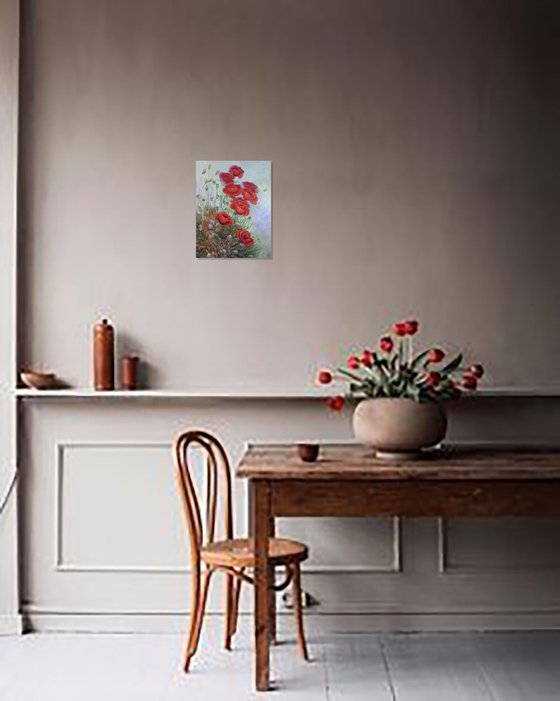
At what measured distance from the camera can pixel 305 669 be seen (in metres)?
4.23

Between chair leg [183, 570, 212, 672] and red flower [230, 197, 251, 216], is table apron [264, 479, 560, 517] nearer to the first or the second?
chair leg [183, 570, 212, 672]

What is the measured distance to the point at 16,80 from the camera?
15.8 feet

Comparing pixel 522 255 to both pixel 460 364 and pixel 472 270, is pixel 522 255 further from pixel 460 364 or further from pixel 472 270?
pixel 460 364

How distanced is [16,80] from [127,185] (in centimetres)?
62

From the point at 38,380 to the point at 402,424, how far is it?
1545 millimetres

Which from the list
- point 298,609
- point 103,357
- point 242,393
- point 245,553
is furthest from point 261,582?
point 103,357

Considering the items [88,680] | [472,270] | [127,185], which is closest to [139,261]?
[127,185]

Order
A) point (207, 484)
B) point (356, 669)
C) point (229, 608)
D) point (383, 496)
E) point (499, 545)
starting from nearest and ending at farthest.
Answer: point (383, 496) → point (356, 669) → point (229, 608) → point (207, 484) → point (499, 545)

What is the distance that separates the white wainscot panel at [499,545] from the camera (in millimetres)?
4809

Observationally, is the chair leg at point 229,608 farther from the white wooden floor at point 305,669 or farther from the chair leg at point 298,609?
the chair leg at point 298,609

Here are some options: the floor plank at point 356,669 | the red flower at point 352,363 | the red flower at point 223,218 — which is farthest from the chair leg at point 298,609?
the red flower at point 223,218

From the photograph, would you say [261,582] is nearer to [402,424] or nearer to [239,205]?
[402,424]

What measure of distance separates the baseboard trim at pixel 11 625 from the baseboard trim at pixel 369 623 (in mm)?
44

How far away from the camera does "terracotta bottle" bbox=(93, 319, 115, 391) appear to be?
15.6 ft
